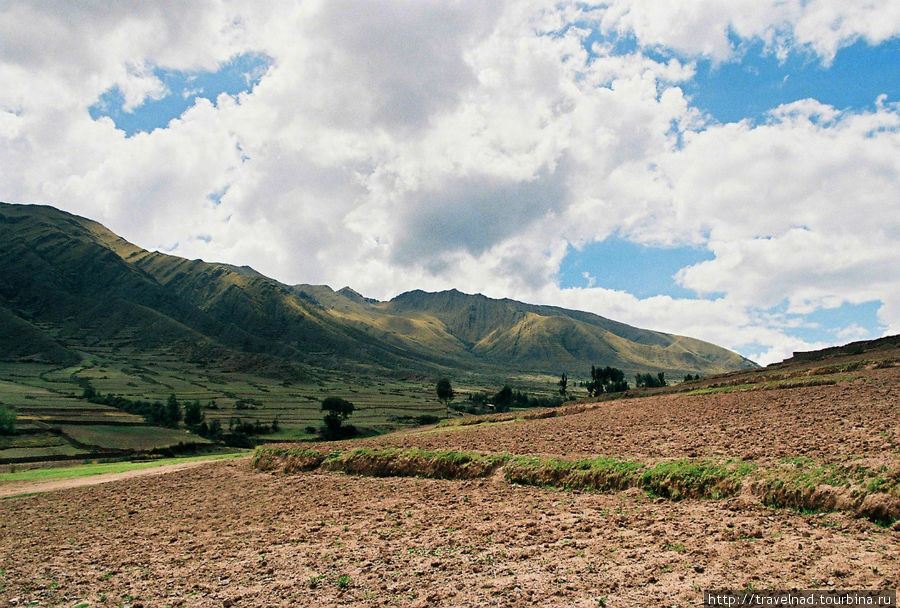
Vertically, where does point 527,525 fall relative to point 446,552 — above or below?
above

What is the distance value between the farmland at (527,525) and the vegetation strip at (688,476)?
7 cm

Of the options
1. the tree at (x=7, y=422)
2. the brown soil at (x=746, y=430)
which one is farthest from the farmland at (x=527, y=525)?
the tree at (x=7, y=422)

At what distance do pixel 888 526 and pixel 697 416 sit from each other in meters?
23.1

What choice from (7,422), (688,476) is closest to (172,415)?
(7,422)

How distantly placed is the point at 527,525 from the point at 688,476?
22.8 ft

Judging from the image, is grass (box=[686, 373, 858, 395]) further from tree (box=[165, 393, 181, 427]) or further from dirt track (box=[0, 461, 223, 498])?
tree (box=[165, 393, 181, 427])

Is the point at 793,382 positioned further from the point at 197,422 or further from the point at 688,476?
the point at 197,422

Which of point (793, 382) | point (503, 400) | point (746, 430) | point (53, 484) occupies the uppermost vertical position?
point (793, 382)

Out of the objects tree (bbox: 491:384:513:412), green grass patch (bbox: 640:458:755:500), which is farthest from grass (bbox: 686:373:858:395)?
tree (bbox: 491:384:513:412)

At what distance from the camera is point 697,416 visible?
115ft

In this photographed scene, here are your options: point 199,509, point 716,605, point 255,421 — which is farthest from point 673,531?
point 255,421

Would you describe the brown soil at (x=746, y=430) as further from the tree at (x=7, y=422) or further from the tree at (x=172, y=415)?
the tree at (x=172, y=415)

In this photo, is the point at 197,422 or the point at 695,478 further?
the point at 197,422

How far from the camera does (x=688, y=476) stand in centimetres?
1883
